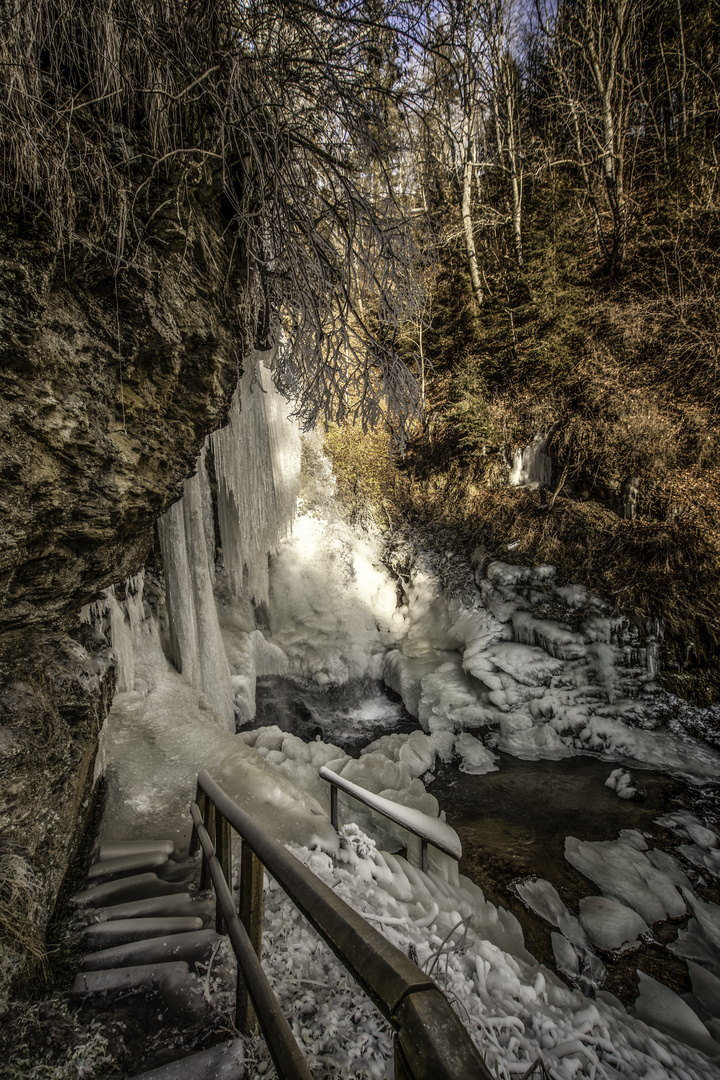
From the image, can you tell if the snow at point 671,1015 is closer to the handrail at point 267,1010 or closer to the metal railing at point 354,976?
the metal railing at point 354,976

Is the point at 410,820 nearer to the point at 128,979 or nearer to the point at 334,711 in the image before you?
the point at 128,979

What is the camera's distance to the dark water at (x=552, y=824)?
11.2 feet

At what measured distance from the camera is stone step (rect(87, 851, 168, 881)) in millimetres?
2711

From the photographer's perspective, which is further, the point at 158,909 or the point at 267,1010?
the point at 158,909

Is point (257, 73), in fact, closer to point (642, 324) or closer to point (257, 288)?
point (257, 288)

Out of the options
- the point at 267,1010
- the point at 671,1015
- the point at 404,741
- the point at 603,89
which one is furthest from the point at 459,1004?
the point at 603,89

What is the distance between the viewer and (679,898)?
3904mm

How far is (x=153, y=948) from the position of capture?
2.01m

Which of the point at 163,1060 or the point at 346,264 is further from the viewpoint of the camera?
the point at 346,264

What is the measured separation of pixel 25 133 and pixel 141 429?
109 centimetres

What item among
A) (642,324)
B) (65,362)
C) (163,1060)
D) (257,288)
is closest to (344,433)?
(642,324)

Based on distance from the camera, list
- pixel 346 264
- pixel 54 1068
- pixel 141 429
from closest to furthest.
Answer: pixel 54 1068
pixel 141 429
pixel 346 264

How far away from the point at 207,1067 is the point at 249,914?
0.43m

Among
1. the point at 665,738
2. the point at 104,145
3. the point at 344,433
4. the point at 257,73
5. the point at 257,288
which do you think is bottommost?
the point at 665,738
